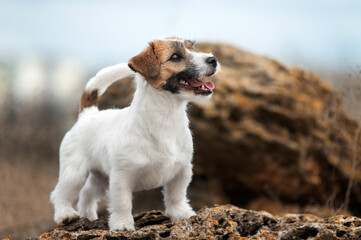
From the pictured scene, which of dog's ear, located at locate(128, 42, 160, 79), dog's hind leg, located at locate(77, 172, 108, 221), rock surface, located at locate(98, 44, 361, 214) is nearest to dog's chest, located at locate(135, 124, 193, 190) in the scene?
dog's ear, located at locate(128, 42, 160, 79)

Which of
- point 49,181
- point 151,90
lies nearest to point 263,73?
point 49,181

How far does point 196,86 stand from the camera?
408cm

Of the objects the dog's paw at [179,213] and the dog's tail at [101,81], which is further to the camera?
the dog's tail at [101,81]

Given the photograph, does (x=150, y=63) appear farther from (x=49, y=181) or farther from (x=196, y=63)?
(x=49, y=181)

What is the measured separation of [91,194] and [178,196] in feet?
3.82

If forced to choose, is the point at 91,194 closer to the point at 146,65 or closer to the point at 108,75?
the point at 108,75

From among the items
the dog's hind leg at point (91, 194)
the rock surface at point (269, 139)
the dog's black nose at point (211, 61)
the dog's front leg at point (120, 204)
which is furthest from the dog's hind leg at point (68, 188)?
the rock surface at point (269, 139)

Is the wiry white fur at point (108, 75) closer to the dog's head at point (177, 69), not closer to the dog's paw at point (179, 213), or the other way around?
the dog's head at point (177, 69)

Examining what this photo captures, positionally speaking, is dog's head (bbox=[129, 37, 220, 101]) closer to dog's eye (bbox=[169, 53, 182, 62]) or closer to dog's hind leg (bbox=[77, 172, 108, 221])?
dog's eye (bbox=[169, 53, 182, 62])

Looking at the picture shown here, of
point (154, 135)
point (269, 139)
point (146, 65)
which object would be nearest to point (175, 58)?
point (146, 65)

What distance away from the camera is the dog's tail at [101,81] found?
4.88 metres

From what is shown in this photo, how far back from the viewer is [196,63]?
161 inches

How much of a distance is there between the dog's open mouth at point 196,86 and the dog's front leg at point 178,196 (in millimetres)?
841

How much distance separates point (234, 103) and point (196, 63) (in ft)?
16.1
